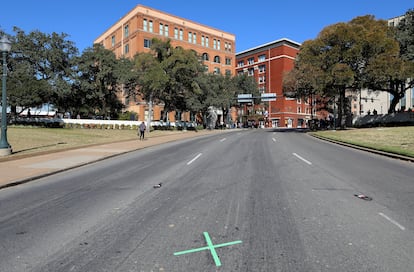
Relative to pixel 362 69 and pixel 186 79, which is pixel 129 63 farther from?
pixel 362 69

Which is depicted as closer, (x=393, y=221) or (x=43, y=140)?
(x=393, y=221)

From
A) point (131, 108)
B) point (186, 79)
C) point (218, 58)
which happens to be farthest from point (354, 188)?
point (218, 58)

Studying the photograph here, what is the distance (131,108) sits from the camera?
221 ft

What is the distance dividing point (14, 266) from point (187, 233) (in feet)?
7.00

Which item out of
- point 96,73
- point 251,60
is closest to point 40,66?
point 96,73

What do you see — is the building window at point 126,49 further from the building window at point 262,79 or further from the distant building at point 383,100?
the distant building at point 383,100

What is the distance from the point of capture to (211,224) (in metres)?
4.91

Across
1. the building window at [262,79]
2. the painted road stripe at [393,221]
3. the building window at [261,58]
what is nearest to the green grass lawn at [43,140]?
the painted road stripe at [393,221]

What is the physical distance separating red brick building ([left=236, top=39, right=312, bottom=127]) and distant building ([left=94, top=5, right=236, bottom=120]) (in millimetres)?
12527

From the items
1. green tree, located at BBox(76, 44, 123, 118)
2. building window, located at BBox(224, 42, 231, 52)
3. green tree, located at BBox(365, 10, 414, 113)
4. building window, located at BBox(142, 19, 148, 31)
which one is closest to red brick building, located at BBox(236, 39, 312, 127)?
building window, located at BBox(224, 42, 231, 52)

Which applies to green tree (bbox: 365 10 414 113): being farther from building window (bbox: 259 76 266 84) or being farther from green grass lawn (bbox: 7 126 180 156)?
building window (bbox: 259 76 266 84)

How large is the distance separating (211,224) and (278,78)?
8519 centimetres

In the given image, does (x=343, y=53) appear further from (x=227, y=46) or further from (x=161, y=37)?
(x=227, y=46)

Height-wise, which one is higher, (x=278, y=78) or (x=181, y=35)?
(x=181, y=35)
